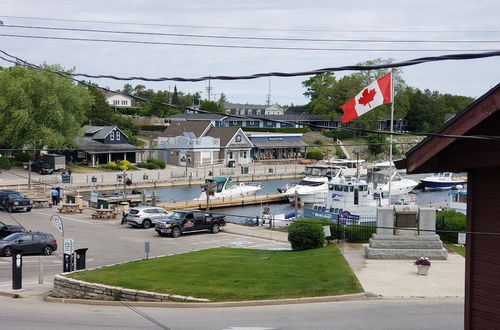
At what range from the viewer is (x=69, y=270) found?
82.8 feet

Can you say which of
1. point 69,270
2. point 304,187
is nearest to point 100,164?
point 304,187

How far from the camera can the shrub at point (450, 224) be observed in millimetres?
30547

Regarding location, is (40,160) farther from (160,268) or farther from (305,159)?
(160,268)

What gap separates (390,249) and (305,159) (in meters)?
86.3

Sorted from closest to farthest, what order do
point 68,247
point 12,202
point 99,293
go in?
point 99,293, point 68,247, point 12,202

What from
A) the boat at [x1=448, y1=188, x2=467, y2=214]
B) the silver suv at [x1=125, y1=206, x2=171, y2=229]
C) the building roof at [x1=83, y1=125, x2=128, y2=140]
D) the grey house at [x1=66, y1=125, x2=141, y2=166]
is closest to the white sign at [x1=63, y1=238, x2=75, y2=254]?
the silver suv at [x1=125, y1=206, x2=171, y2=229]

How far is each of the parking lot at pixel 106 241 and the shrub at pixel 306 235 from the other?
5.51m

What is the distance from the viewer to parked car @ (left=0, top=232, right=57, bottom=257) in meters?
31.2

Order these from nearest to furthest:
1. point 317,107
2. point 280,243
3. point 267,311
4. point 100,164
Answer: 1. point 267,311
2. point 280,243
3. point 100,164
4. point 317,107

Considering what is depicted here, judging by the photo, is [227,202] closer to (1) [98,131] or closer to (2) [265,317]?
(1) [98,131]

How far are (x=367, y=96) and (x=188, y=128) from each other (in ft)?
273

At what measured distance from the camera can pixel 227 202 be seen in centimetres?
6612

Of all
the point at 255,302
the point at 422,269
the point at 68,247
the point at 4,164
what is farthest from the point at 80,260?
the point at 4,164

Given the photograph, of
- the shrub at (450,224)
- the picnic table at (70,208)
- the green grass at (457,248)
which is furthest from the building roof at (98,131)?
the green grass at (457,248)
